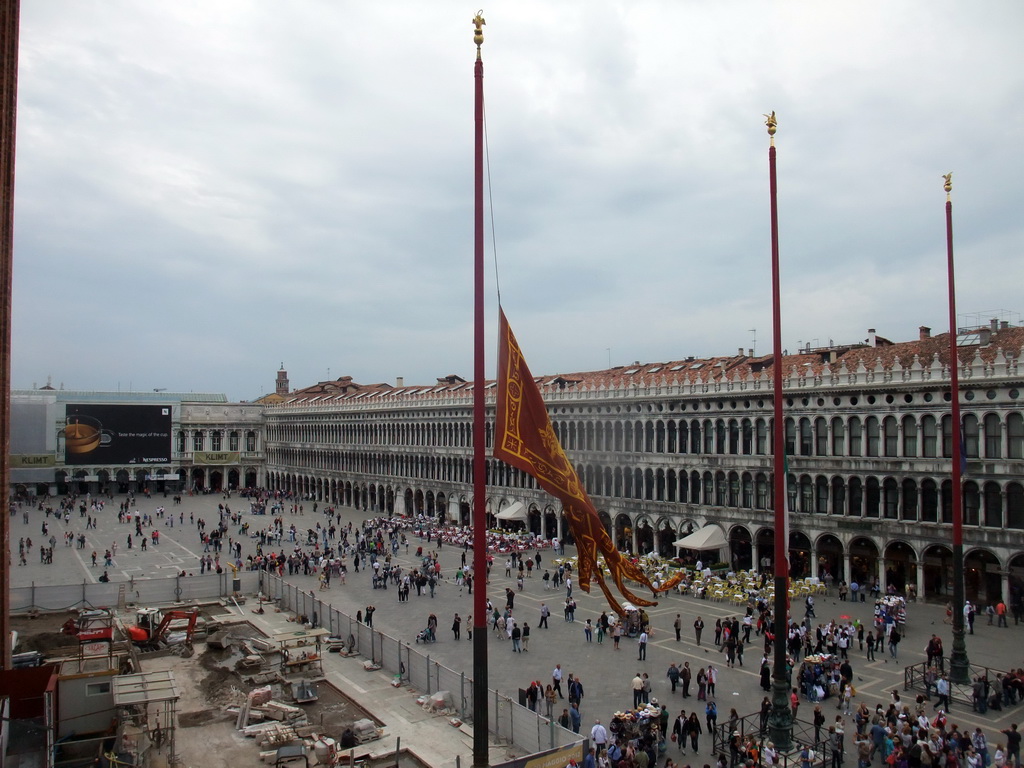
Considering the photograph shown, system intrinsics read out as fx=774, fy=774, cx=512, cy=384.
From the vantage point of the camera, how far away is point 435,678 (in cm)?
2125

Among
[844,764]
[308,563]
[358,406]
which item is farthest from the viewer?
[358,406]

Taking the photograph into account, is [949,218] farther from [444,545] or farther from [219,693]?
[444,545]

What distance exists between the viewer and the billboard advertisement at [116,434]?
86.2 m

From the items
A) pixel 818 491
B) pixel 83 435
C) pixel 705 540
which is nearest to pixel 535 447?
pixel 705 540

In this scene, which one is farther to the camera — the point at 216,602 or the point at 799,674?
the point at 216,602

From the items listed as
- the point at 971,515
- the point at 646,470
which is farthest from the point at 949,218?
the point at 646,470

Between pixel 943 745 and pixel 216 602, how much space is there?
28293 millimetres

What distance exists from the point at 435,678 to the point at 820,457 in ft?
81.9

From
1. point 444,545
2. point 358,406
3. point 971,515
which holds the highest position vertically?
point 358,406

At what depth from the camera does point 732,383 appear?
42469 mm

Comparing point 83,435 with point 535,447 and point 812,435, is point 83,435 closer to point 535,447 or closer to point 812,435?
point 812,435

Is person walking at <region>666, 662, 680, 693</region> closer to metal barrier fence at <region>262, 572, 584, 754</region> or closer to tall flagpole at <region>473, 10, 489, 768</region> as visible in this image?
metal barrier fence at <region>262, 572, 584, 754</region>

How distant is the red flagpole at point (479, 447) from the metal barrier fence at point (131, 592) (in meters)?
27.3

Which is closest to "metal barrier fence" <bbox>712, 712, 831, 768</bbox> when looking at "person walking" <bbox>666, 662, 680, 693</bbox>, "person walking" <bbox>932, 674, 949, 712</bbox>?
"person walking" <bbox>666, 662, 680, 693</bbox>
